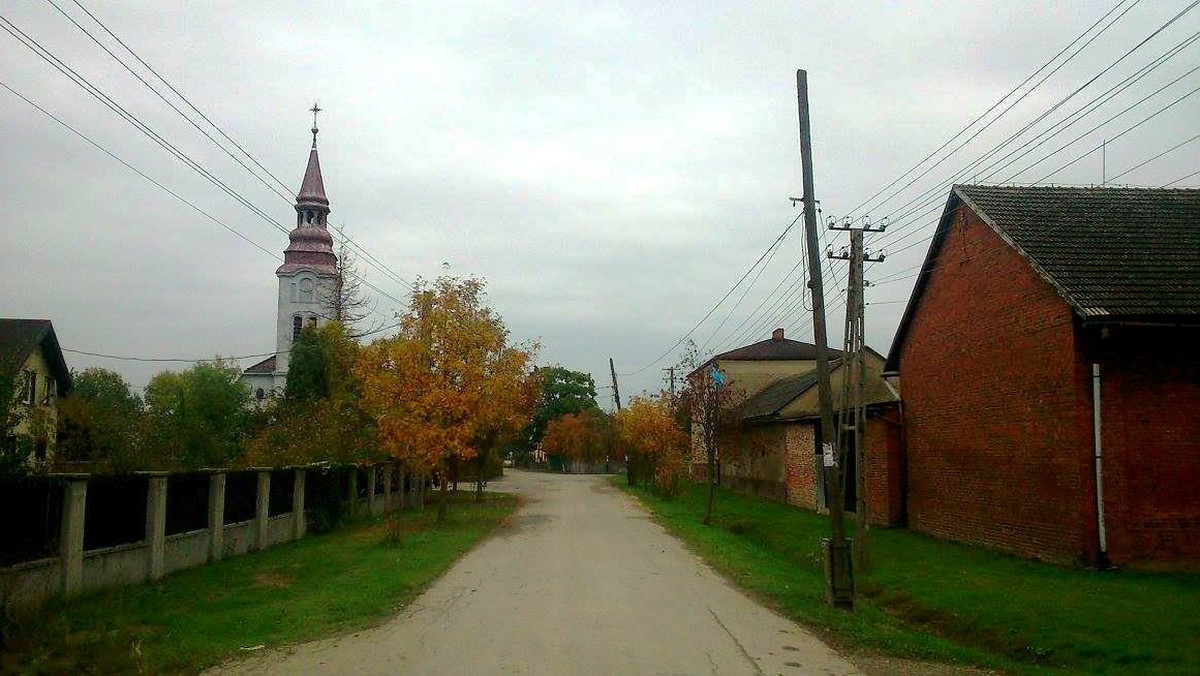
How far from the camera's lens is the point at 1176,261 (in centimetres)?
1686

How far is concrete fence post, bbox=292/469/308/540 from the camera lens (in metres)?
22.9

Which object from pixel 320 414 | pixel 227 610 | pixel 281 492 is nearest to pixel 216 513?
pixel 281 492

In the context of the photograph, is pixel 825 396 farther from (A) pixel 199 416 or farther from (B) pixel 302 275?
(B) pixel 302 275

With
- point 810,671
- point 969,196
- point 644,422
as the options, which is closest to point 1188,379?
point 969,196

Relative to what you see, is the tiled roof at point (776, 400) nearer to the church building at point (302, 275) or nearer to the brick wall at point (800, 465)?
the brick wall at point (800, 465)

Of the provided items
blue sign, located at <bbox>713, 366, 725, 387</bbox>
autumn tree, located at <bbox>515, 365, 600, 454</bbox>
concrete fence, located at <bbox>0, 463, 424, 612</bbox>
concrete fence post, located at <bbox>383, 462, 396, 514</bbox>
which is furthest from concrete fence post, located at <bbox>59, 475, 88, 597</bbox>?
autumn tree, located at <bbox>515, 365, 600, 454</bbox>

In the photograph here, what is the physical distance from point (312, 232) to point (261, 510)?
47061 millimetres

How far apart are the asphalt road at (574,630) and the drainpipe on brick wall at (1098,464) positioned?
641 centimetres

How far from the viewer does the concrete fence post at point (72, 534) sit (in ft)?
41.1

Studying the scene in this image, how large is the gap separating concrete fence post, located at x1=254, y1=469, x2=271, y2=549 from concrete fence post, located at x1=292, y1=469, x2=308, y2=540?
2243 millimetres

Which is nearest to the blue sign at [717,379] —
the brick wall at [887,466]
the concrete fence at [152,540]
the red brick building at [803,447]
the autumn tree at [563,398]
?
the red brick building at [803,447]

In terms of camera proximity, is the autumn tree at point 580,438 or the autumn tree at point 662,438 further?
the autumn tree at point 580,438

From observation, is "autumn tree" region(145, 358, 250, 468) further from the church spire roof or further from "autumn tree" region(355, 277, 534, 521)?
the church spire roof

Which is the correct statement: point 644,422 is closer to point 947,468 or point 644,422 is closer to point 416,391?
point 416,391
